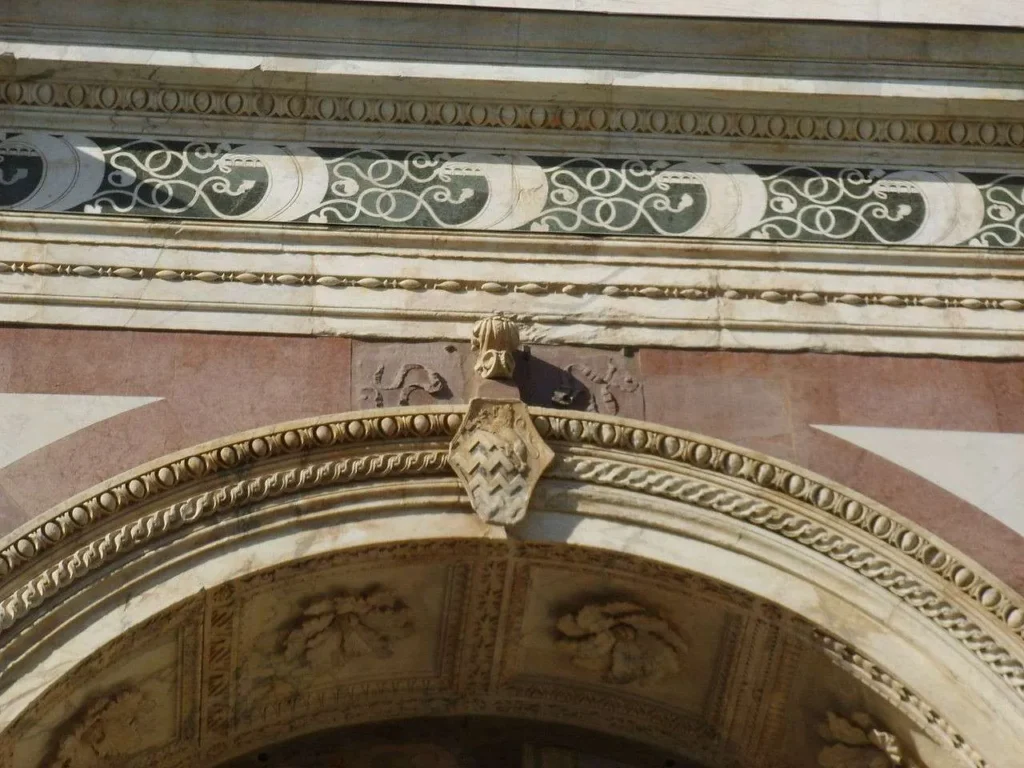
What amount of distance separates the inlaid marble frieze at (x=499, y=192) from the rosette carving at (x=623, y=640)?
54.7 inches

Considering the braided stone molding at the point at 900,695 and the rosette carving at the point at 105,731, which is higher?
the braided stone molding at the point at 900,695

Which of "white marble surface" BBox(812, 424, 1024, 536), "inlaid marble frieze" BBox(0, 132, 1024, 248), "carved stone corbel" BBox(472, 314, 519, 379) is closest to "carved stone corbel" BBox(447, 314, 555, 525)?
"carved stone corbel" BBox(472, 314, 519, 379)

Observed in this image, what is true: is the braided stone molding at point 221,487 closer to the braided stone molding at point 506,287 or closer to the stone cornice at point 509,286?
the stone cornice at point 509,286

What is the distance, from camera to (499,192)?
8.62 metres

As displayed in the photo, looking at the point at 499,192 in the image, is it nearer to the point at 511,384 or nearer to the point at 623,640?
the point at 511,384

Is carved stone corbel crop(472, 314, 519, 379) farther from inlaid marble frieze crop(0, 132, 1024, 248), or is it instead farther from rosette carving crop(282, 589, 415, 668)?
rosette carving crop(282, 589, 415, 668)

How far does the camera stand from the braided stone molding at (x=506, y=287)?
27.1 feet

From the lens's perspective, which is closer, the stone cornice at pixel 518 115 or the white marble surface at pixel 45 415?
the white marble surface at pixel 45 415

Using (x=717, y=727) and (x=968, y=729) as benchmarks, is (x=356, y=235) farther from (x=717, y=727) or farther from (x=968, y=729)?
(x=968, y=729)

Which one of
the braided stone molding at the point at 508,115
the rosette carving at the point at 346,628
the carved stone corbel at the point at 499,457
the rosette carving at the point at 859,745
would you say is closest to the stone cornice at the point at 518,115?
the braided stone molding at the point at 508,115

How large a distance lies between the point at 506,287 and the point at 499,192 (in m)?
0.45

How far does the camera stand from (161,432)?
793cm

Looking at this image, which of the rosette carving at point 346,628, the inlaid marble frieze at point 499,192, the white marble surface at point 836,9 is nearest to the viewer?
the rosette carving at point 346,628

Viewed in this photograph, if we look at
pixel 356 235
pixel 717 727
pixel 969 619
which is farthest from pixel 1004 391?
pixel 356 235
